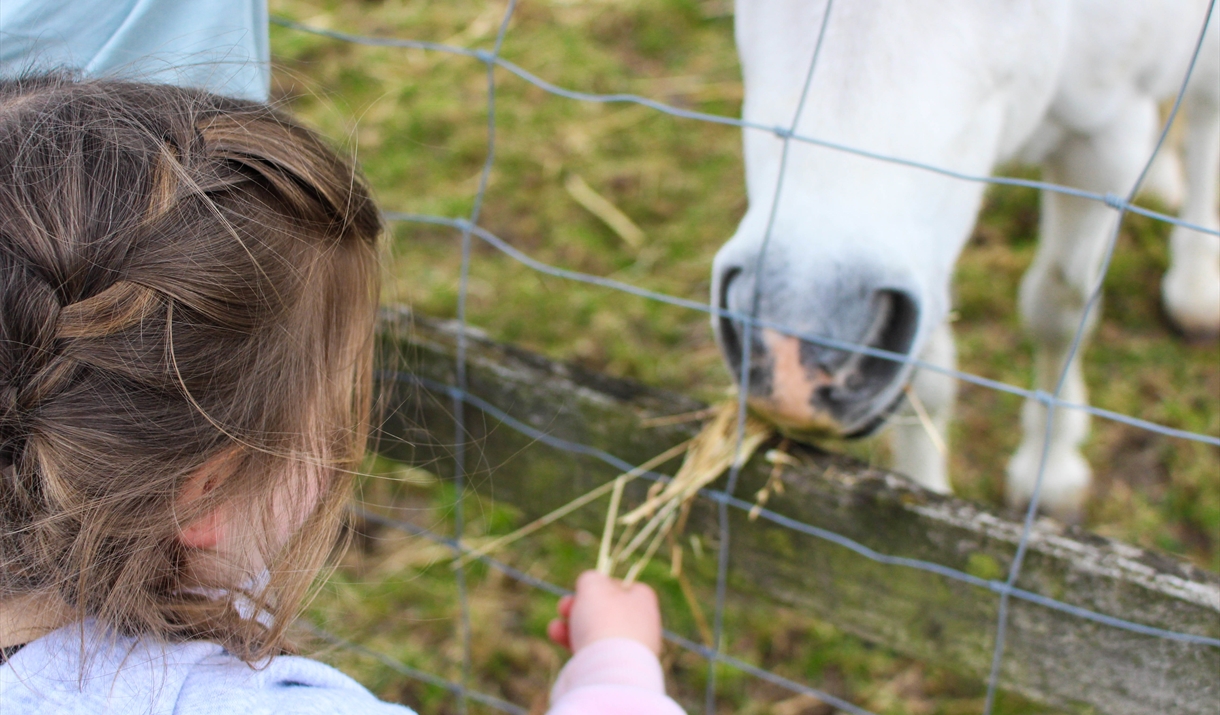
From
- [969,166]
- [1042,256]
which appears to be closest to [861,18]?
[969,166]

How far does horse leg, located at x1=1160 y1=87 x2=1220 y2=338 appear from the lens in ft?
6.81

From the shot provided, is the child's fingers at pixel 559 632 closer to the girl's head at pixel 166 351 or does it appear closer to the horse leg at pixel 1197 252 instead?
the girl's head at pixel 166 351

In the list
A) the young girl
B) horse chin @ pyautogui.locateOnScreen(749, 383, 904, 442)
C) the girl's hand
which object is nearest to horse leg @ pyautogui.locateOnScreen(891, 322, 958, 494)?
horse chin @ pyautogui.locateOnScreen(749, 383, 904, 442)

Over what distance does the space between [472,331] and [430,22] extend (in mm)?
2843

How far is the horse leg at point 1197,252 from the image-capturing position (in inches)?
81.7

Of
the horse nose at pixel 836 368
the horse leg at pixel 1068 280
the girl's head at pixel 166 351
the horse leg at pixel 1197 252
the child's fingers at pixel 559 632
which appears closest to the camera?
the girl's head at pixel 166 351

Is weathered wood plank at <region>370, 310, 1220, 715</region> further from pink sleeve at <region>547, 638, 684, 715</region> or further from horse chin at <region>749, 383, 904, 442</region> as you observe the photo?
pink sleeve at <region>547, 638, 684, 715</region>

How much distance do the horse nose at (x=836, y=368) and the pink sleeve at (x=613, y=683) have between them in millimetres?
333

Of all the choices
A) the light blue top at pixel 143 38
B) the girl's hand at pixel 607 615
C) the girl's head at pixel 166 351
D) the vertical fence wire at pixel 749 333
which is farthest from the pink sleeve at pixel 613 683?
the light blue top at pixel 143 38

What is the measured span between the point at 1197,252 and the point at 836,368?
1.62 metres

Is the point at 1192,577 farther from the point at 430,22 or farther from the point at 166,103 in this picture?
the point at 430,22

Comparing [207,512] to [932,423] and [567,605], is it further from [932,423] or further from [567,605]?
[932,423]

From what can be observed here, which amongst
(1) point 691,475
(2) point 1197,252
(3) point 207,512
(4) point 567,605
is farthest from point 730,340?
(2) point 1197,252

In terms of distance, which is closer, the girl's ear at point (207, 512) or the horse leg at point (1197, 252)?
the girl's ear at point (207, 512)
